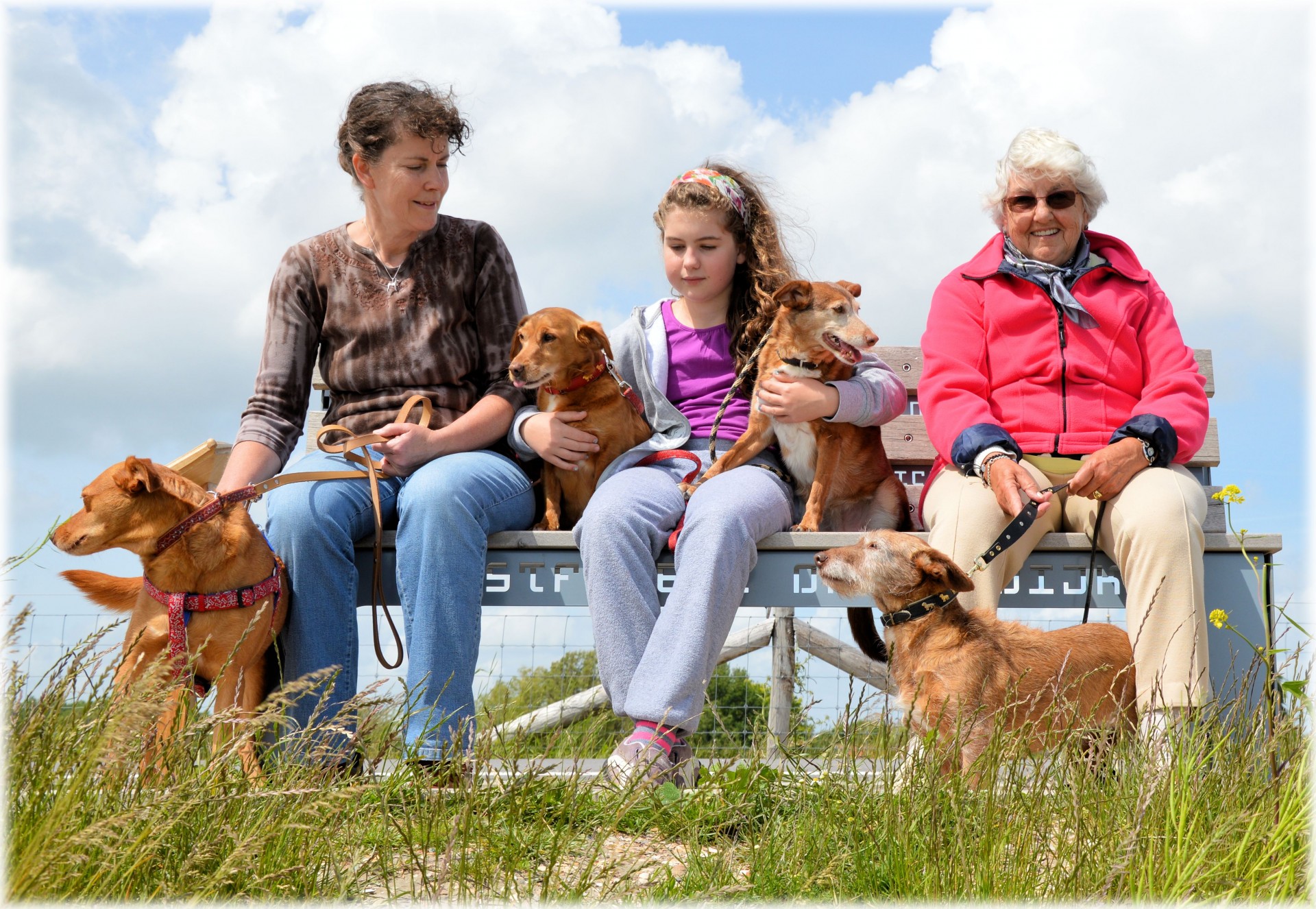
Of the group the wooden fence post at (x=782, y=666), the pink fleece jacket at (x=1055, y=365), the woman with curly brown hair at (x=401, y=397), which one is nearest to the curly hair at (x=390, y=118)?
the woman with curly brown hair at (x=401, y=397)

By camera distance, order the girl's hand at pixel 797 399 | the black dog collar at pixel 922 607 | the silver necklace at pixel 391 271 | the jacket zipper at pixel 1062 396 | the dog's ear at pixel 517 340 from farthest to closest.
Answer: the dog's ear at pixel 517 340
the silver necklace at pixel 391 271
the girl's hand at pixel 797 399
the jacket zipper at pixel 1062 396
the black dog collar at pixel 922 607

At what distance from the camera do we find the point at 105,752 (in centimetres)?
206

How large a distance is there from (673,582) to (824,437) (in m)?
0.89

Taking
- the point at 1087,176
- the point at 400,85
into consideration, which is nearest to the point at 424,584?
the point at 400,85

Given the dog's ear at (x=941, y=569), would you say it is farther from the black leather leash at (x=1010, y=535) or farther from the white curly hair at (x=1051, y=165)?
the white curly hair at (x=1051, y=165)

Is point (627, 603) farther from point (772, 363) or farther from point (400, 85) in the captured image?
point (400, 85)

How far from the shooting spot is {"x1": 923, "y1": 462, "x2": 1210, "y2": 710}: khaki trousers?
3.25 meters

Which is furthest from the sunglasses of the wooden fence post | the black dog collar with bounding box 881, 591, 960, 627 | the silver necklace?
the wooden fence post

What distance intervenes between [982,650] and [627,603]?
106 centimetres

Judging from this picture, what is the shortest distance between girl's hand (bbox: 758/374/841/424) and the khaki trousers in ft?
1.75

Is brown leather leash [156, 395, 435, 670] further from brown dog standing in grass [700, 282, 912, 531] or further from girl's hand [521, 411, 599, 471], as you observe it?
brown dog standing in grass [700, 282, 912, 531]

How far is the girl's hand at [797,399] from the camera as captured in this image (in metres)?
3.81

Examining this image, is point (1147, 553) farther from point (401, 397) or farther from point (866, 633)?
point (401, 397)

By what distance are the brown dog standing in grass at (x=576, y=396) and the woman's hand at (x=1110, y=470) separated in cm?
158
